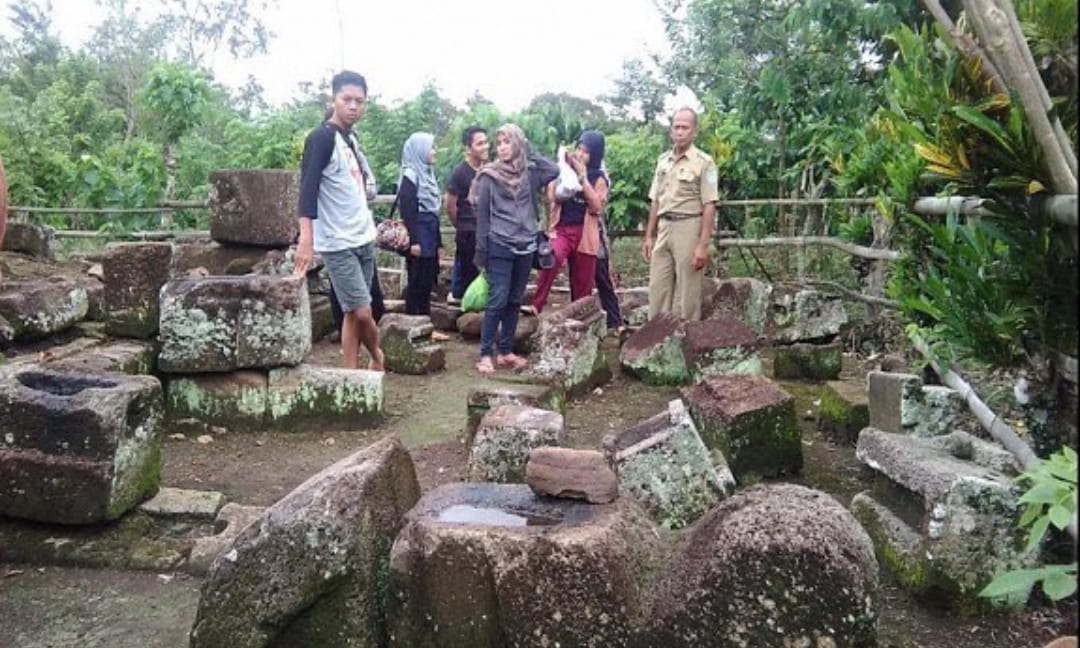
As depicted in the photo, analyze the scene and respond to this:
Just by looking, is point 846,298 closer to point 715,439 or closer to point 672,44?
point 715,439

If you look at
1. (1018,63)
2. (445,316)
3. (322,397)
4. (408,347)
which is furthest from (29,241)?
(1018,63)

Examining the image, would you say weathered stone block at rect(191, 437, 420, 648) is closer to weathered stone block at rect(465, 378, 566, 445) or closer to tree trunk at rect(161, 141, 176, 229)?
weathered stone block at rect(465, 378, 566, 445)

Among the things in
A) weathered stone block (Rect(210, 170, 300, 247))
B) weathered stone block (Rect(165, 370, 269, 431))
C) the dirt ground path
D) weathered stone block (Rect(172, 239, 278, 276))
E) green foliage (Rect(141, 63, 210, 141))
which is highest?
green foliage (Rect(141, 63, 210, 141))

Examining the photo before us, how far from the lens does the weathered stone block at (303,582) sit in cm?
219

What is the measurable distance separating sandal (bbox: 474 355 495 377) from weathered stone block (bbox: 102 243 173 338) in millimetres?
1915

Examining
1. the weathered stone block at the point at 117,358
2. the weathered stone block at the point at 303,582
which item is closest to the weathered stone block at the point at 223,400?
the weathered stone block at the point at 117,358

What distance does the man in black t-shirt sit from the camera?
675 cm

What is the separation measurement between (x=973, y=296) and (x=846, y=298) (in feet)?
14.3

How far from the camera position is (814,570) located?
1.91 m

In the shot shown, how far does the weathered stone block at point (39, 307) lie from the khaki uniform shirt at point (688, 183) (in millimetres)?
3772

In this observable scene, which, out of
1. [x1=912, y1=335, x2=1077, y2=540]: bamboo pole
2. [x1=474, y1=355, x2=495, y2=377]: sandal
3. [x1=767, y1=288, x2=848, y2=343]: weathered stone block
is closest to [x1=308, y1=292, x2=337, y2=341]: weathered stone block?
[x1=474, y1=355, x2=495, y2=377]: sandal

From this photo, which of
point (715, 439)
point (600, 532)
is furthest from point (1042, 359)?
point (715, 439)

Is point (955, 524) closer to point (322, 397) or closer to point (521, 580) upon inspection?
point (521, 580)

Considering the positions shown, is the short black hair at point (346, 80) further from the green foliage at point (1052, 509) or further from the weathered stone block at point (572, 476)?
the green foliage at point (1052, 509)
